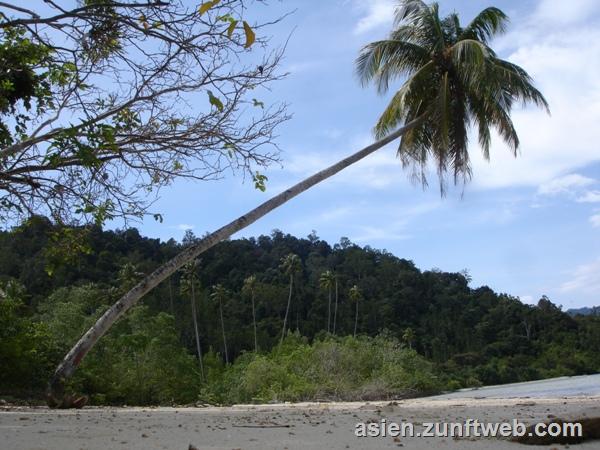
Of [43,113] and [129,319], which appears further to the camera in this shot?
[129,319]

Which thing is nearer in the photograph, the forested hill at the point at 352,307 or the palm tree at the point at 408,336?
the forested hill at the point at 352,307

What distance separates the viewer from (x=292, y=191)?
10156 mm

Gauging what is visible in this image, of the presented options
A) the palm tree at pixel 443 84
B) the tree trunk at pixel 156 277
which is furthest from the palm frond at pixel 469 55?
the tree trunk at pixel 156 277

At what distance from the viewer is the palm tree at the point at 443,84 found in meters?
12.6

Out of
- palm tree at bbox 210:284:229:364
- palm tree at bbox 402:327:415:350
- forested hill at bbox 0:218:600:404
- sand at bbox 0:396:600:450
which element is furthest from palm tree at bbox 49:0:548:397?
palm tree at bbox 402:327:415:350

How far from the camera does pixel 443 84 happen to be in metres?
12.7

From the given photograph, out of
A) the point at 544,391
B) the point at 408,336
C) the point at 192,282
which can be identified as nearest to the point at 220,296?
the point at 192,282

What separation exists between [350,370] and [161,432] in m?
21.7

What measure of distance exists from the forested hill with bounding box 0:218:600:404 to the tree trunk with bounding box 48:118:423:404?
2158 cm

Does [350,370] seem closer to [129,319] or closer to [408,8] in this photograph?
[129,319]

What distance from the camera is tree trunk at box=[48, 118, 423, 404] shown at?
29.0 ft

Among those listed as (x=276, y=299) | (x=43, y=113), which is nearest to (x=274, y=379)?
(x=43, y=113)

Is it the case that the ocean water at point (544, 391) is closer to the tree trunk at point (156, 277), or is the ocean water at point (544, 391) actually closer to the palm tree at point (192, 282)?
the tree trunk at point (156, 277)

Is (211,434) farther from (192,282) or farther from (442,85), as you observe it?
(192,282)
